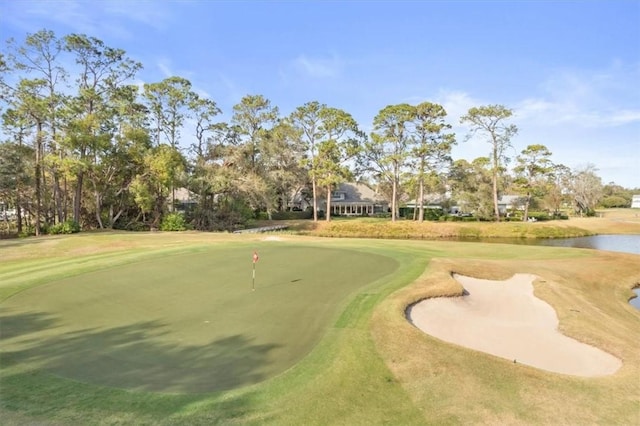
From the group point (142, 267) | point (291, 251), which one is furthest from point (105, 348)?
point (291, 251)

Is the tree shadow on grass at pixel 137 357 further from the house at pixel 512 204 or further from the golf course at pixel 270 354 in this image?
the house at pixel 512 204

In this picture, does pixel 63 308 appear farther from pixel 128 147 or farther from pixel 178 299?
pixel 128 147

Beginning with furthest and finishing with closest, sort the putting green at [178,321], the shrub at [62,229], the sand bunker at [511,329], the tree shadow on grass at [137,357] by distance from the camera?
the shrub at [62,229] < the sand bunker at [511,329] < the putting green at [178,321] < the tree shadow on grass at [137,357]

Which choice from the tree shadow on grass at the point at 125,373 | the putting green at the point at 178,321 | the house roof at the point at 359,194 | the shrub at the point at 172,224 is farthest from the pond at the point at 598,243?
the tree shadow on grass at the point at 125,373

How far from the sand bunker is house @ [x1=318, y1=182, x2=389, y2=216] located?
2239 inches

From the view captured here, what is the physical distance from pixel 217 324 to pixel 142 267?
7.08 m

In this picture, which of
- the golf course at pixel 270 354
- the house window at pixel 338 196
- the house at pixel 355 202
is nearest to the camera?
the golf course at pixel 270 354

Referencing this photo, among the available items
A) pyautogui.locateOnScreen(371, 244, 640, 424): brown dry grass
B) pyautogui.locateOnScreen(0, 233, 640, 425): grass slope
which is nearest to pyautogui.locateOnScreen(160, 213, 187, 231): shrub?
pyautogui.locateOnScreen(0, 233, 640, 425): grass slope

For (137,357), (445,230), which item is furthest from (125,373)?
(445,230)

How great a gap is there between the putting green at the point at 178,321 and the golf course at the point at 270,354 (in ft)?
0.13

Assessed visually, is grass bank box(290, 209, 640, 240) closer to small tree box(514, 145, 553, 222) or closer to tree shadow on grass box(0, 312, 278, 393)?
small tree box(514, 145, 553, 222)

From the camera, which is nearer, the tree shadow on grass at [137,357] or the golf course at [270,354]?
the golf course at [270,354]

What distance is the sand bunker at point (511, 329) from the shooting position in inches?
330

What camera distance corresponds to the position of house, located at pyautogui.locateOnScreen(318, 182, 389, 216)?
7075 cm
